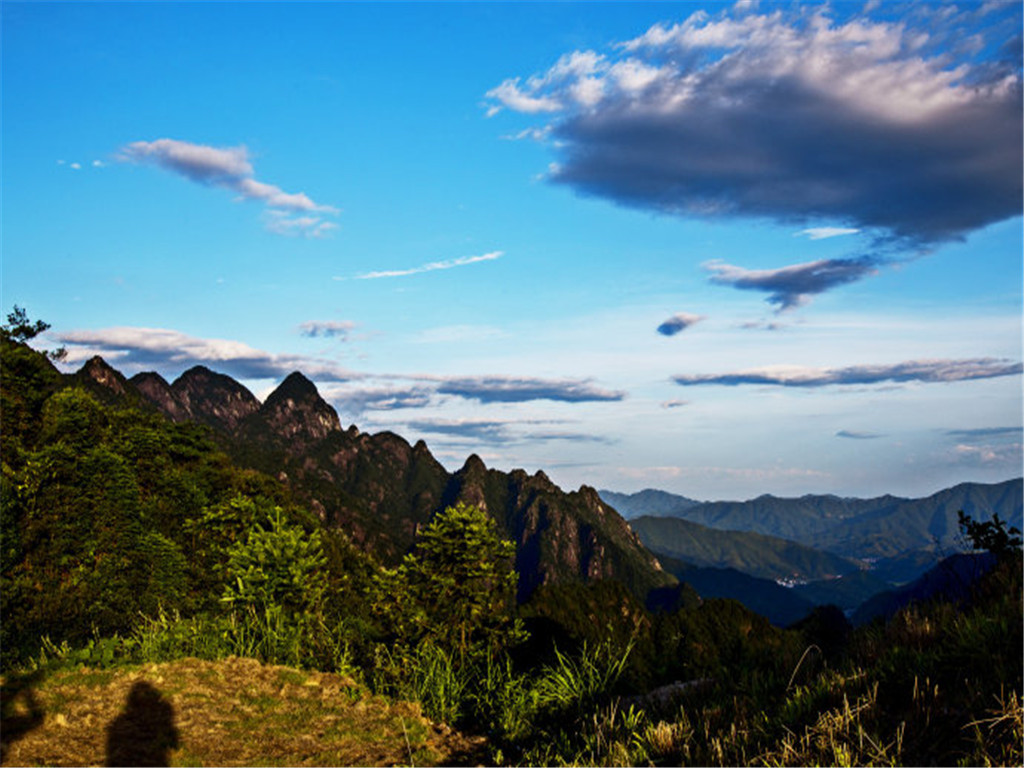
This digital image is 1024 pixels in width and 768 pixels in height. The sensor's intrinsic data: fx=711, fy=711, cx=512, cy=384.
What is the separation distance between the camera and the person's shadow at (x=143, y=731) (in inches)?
265

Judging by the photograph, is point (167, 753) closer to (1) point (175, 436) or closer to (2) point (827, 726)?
(2) point (827, 726)

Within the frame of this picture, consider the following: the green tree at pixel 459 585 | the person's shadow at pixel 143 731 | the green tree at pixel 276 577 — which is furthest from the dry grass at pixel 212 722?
the green tree at pixel 459 585

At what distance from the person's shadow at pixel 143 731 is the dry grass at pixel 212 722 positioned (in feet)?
0.03

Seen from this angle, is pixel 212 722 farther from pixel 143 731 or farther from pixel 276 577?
pixel 276 577

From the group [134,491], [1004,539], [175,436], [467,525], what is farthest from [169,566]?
[1004,539]

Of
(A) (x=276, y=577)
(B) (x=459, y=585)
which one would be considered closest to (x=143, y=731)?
(A) (x=276, y=577)

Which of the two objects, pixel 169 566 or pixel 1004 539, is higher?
pixel 1004 539

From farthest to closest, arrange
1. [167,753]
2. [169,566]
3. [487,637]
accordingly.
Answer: [169,566], [487,637], [167,753]

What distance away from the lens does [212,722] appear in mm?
7660

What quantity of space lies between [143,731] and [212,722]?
0.67m

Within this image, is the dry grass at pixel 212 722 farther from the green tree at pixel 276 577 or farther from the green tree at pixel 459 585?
the green tree at pixel 459 585

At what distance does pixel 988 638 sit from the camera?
6.40 m

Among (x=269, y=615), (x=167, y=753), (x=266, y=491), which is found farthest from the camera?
(x=266, y=491)

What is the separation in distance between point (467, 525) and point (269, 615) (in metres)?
4.09
